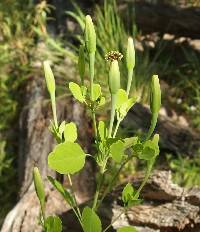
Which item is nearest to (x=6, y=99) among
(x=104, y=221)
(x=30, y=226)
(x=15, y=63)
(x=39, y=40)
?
(x=15, y=63)

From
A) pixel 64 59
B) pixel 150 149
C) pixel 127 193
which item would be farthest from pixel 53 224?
pixel 64 59

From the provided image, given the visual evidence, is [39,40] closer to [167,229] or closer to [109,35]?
[109,35]

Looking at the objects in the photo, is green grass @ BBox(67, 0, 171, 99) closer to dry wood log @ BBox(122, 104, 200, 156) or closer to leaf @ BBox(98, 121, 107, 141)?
dry wood log @ BBox(122, 104, 200, 156)

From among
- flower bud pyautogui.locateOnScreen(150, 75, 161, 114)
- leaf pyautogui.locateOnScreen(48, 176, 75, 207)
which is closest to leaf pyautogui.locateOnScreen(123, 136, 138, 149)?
flower bud pyautogui.locateOnScreen(150, 75, 161, 114)

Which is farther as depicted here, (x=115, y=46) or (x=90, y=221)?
(x=115, y=46)

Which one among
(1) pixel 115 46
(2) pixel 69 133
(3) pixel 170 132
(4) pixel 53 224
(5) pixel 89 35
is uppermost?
(5) pixel 89 35

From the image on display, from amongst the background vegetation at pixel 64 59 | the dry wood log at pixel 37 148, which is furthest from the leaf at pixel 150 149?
the background vegetation at pixel 64 59

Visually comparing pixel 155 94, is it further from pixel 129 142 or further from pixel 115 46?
pixel 115 46
